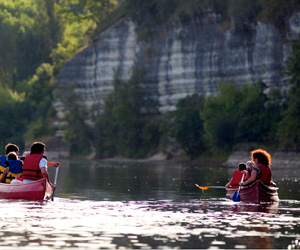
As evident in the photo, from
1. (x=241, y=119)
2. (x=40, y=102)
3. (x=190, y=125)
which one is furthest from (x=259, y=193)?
(x=40, y=102)

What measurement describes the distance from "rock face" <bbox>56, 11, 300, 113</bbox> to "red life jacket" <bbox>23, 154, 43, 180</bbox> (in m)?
59.2

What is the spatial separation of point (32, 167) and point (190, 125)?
71.5 meters

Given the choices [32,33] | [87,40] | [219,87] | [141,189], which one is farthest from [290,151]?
[32,33]

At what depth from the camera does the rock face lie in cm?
9406

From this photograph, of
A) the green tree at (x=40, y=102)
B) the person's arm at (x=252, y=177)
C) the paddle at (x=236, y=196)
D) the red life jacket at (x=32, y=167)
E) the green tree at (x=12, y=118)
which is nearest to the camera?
the red life jacket at (x=32, y=167)

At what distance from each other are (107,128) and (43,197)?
86371 millimetres

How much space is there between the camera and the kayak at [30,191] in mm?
29406

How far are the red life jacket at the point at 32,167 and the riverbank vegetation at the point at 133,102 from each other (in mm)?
52667

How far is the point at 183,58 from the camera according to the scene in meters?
106

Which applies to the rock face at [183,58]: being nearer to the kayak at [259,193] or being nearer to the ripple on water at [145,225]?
the kayak at [259,193]

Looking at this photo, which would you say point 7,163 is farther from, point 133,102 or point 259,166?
point 133,102

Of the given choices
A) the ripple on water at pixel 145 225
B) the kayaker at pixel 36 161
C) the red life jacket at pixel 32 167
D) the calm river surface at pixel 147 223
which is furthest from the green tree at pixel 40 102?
the ripple on water at pixel 145 225

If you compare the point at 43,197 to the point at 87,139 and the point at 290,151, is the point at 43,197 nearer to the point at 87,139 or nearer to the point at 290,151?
the point at 290,151

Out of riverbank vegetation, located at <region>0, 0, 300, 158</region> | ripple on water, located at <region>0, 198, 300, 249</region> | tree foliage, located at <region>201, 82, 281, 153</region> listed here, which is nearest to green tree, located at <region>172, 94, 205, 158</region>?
riverbank vegetation, located at <region>0, 0, 300, 158</region>
